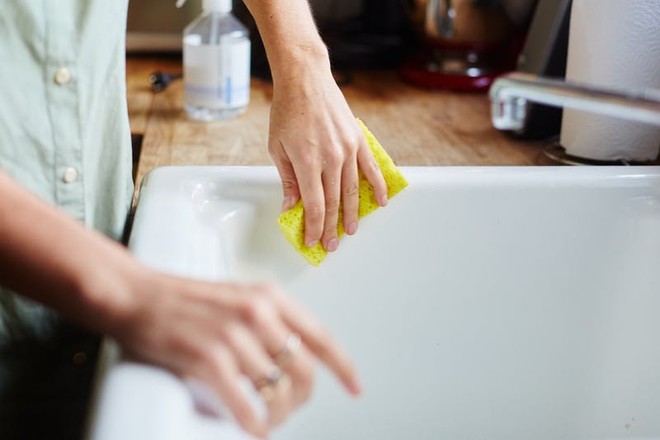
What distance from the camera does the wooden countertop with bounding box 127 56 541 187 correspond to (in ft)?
3.12

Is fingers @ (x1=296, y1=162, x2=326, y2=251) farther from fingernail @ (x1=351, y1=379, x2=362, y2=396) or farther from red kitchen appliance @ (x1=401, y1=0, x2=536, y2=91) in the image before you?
red kitchen appliance @ (x1=401, y1=0, x2=536, y2=91)

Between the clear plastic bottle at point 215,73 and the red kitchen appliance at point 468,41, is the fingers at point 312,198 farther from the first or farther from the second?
the red kitchen appliance at point 468,41

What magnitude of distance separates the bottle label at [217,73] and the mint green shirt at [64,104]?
1.26ft

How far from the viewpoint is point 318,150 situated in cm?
69

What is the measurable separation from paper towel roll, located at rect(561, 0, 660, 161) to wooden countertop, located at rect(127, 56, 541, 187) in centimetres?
7

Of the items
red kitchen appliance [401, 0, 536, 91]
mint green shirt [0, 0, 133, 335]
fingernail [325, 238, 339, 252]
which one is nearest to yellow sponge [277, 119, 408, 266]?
fingernail [325, 238, 339, 252]

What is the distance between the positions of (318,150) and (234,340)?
0.31 meters

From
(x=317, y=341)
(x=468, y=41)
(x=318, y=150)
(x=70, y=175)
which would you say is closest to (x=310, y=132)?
(x=318, y=150)

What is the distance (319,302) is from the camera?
775 mm

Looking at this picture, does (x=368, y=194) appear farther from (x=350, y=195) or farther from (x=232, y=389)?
(x=232, y=389)

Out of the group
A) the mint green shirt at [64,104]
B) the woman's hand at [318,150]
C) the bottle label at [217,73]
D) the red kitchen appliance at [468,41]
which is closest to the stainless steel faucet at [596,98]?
the woman's hand at [318,150]

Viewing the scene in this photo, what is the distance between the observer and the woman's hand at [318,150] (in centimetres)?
70

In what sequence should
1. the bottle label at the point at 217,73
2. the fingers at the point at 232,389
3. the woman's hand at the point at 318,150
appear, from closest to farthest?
the fingers at the point at 232,389 < the woman's hand at the point at 318,150 < the bottle label at the point at 217,73

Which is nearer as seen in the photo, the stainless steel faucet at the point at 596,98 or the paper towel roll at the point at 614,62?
the stainless steel faucet at the point at 596,98
